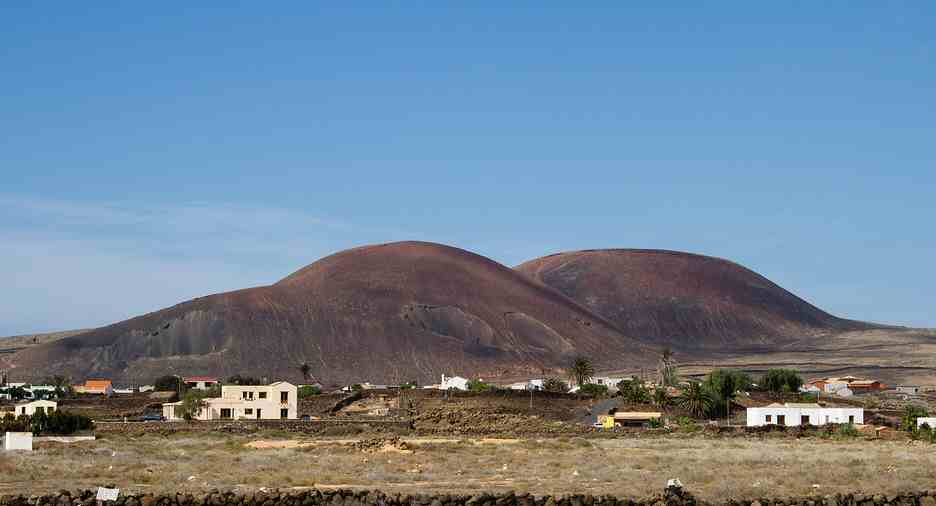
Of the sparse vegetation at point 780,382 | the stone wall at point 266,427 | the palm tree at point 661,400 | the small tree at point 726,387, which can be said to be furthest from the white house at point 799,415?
the sparse vegetation at point 780,382

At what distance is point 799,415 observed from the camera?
261ft

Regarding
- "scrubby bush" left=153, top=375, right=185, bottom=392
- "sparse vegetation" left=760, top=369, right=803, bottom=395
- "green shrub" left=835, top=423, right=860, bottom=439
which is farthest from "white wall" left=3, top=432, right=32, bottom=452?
"sparse vegetation" left=760, top=369, right=803, bottom=395

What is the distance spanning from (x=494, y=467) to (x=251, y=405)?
53.6m

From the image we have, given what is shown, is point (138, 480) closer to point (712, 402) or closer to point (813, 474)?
point (813, 474)

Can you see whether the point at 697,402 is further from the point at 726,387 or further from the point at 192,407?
the point at 192,407

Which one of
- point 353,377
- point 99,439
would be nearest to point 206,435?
point 99,439

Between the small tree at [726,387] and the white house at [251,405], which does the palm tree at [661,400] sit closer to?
the small tree at [726,387]

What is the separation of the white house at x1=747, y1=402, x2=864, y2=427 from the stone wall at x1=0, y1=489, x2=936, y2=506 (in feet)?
160

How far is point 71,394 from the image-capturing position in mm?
130500

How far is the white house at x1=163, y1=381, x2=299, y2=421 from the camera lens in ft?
302

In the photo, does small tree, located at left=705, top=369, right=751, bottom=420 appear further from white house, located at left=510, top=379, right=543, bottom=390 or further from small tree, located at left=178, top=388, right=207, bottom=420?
small tree, located at left=178, top=388, right=207, bottom=420

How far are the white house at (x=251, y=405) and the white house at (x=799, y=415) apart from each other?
1174 inches

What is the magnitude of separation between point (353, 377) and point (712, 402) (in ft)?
346

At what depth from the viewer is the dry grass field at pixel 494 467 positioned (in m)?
34.4
